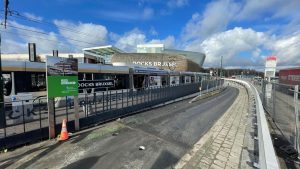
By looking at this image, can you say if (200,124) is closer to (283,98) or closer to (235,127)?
(235,127)

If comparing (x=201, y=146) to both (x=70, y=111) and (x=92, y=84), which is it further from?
(x=70, y=111)

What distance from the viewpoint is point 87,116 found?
322 inches

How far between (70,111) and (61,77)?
418cm

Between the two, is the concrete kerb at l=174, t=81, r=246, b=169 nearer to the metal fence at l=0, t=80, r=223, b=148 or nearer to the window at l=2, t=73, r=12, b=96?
the metal fence at l=0, t=80, r=223, b=148

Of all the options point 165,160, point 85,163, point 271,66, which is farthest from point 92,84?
point 271,66

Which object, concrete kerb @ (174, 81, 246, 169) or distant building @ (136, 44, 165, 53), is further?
distant building @ (136, 44, 165, 53)

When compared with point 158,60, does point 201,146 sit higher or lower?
lower

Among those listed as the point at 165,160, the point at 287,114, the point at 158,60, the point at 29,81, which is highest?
the point at 158,60

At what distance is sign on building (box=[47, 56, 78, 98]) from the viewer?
6.46m

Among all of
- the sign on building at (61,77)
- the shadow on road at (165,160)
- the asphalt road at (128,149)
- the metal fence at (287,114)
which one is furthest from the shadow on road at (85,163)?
the metal fence at (287,114)

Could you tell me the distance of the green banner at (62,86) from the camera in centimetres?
647

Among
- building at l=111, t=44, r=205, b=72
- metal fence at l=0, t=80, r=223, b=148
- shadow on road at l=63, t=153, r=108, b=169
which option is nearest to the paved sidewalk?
shadow on road at l=63, t=153, r=108, b=169

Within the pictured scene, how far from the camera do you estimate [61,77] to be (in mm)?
6789

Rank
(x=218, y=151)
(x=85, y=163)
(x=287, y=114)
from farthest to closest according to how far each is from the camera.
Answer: (x=287, y=114)
(x=218, y=151)
(x=85, y=163)
